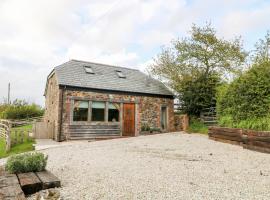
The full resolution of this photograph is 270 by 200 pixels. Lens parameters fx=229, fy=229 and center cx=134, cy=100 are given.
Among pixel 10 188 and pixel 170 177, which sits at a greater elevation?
pixel 10 188

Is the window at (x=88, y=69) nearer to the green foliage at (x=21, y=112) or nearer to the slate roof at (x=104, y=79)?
the slate roof at (x=104, y=79)

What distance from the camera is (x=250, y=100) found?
10.3m

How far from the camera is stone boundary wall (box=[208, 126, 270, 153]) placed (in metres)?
8.19

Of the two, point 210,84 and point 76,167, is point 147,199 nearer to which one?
point 76,167

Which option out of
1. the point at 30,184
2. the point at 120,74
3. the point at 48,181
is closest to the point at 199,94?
the point at 120,74

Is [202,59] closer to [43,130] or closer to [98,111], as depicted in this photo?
[98,111]

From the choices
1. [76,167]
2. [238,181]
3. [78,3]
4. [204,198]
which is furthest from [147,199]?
[78,3]

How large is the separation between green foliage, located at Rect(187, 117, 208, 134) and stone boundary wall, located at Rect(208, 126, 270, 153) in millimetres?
3440

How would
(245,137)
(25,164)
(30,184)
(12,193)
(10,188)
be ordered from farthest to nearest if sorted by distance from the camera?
(245,137) → (25,164) → (30,184) → (10,188) → (12,193)

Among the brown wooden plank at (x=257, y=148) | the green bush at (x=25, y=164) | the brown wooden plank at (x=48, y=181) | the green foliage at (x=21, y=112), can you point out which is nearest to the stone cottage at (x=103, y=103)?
the brown wooden plank at (x=257, y=148)

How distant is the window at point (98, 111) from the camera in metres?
15.0

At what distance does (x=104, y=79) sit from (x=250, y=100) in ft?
31.6

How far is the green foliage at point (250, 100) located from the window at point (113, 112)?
6.95 meters

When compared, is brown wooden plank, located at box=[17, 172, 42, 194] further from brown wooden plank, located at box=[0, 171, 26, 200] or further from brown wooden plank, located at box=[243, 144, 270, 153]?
brown wooden plank, located at box=[243, 144, 270, 153]
